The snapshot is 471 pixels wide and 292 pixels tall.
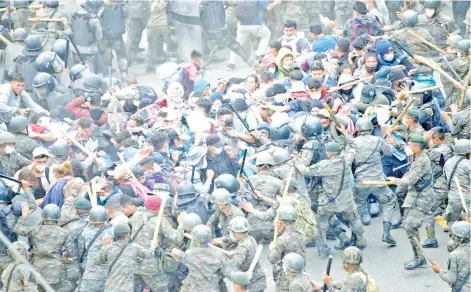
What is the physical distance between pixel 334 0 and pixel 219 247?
1129 cm

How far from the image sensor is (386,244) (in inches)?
830

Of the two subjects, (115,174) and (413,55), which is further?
(413,55)

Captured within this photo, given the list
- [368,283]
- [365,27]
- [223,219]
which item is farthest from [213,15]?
[368,283]

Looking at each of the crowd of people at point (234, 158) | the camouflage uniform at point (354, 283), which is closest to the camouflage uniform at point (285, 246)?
the crowd of people at point (234, 158)

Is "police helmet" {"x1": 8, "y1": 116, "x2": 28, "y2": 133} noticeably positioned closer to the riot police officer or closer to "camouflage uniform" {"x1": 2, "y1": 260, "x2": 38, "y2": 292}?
"camouflage uniform" {"x1": 2, "y1": 260, "x2": 38, "y2": 292}

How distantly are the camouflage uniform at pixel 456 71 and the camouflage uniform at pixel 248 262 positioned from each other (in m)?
6.28

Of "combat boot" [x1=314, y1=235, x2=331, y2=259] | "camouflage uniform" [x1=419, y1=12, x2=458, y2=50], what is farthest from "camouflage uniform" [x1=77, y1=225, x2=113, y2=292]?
"camouflage uniform" [x1=419, y1=12, x2=458, y2=50]

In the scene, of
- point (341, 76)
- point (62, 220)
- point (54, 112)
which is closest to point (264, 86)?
point (341, 76)

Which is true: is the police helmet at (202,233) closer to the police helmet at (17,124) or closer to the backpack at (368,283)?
the backpack at (368,283)

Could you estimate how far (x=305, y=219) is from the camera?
19.7 metres

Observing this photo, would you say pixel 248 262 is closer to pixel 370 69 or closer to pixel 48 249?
pixel 48 249

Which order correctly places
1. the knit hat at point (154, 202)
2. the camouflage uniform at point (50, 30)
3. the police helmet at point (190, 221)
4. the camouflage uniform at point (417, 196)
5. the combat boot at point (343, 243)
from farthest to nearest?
the camouflage uniform at point (50, 30), the combat boot at point (343, 243), the camouflage uniform at point (417, 196), the knit hat at point (154, 202), the police helmet at point (190, 221)

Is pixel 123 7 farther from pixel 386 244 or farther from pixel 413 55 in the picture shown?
pixel 386 244

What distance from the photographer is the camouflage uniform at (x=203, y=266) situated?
1816cm
